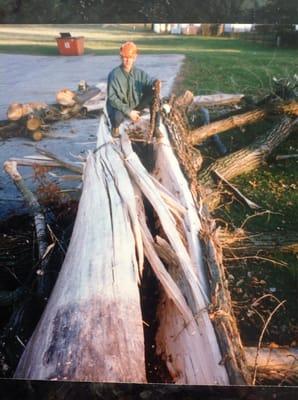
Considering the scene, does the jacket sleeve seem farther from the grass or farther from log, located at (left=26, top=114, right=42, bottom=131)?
log, located at (left=26, top=114, right=42, bottom=131)

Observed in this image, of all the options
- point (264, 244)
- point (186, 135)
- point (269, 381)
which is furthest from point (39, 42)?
point (269, 381)

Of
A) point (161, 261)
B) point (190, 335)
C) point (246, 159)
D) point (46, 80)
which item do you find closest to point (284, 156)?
point (246, 159)

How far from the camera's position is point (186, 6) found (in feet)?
4.11

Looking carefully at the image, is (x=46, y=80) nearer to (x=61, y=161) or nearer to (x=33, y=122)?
(x=33, y=122)

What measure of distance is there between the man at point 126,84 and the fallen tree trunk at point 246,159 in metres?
0.41

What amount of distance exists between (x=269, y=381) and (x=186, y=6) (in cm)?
111

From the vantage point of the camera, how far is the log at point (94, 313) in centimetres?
103

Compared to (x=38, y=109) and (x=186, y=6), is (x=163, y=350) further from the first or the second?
(x=186, y=6)

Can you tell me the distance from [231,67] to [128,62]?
0.33 m

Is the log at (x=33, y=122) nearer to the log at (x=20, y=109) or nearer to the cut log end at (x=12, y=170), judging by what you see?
the log at (x=20, y=109)

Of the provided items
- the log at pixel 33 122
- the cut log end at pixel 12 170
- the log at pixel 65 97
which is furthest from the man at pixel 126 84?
the cut log end at pixel 12 170

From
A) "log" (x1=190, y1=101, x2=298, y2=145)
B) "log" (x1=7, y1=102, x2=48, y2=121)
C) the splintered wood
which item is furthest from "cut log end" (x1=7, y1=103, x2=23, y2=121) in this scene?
"log" (x1=190, y1=101, x2=298, y2=145)

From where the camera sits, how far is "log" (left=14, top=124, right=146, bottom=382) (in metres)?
1.03

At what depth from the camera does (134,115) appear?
4.29 ft
